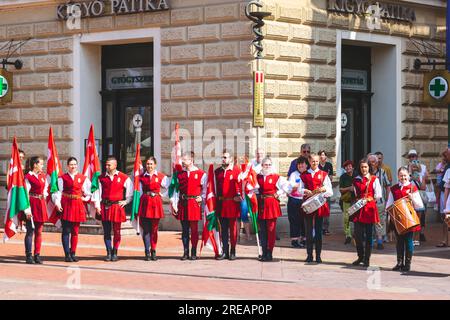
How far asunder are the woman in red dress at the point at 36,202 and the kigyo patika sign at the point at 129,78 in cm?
721

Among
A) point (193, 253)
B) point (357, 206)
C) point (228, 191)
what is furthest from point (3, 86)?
point (357, 206)

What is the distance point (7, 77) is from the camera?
25.0 metres

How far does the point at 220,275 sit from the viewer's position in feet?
50.3

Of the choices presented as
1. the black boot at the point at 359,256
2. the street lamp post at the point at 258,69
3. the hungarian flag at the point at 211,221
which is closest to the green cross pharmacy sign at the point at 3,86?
the street lamp post at the point at 258,69

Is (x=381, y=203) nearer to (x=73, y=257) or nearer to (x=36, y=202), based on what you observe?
(x=73, y=257)

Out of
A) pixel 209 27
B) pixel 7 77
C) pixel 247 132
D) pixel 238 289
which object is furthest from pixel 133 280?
pixel 7 77

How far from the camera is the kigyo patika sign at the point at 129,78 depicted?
24.3 metres

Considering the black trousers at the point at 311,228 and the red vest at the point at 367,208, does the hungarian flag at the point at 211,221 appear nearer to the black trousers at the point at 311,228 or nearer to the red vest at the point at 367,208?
the black trousers at the point at 311,228

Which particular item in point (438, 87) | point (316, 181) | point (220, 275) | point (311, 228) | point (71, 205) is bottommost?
point (220, 275)

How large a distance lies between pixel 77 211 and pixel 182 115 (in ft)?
19.3

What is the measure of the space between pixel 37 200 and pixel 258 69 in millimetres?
6352

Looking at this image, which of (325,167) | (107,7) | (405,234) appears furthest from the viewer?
(107,7)

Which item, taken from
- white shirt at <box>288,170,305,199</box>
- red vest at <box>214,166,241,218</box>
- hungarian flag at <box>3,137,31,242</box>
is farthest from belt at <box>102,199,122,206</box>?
white shirt at <box>288,170,305,199</box>
